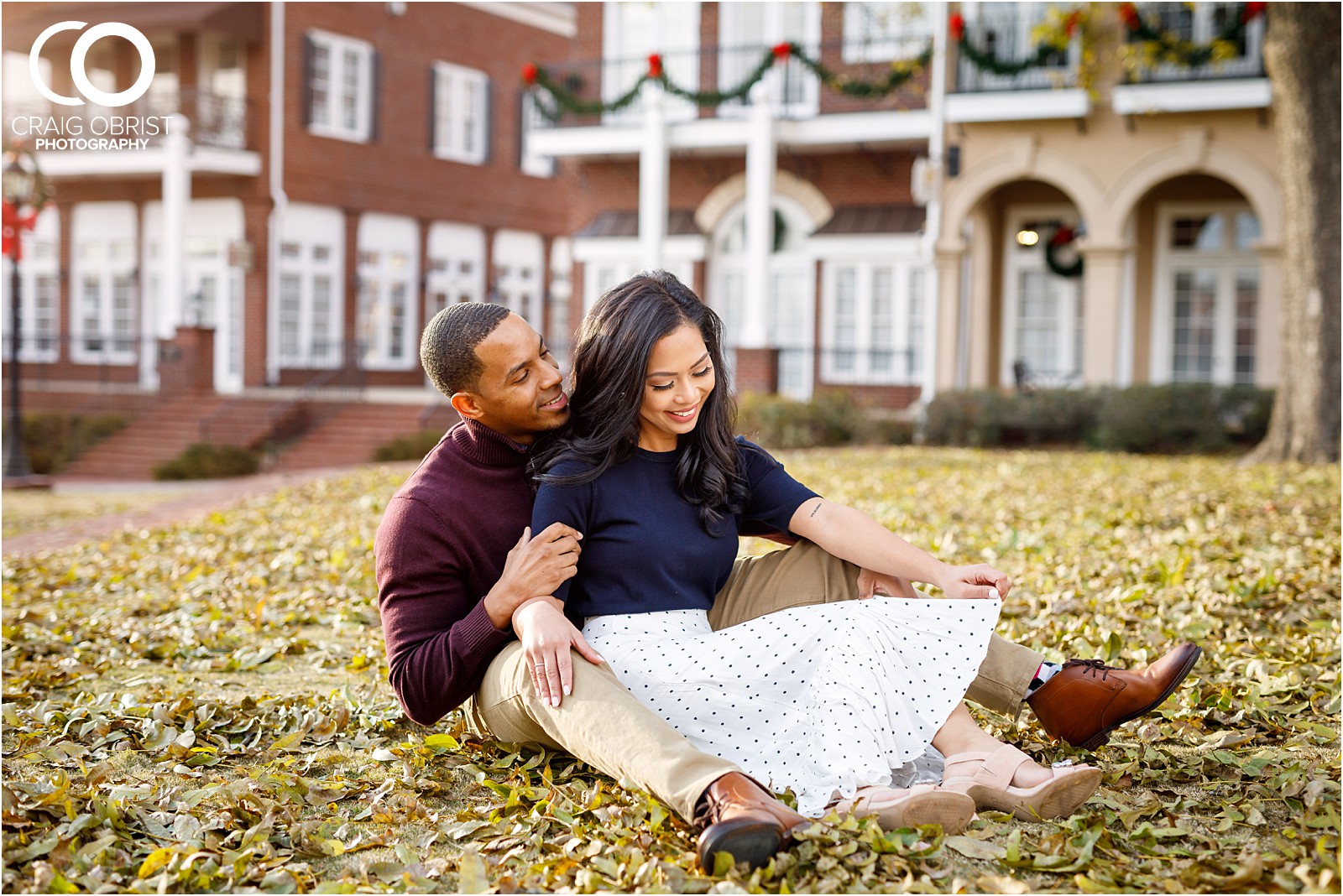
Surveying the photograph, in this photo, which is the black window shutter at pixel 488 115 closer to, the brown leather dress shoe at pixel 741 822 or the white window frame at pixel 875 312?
the white window frame at pixel 875 312

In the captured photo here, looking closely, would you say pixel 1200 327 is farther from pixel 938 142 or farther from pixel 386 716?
pixel 386 716

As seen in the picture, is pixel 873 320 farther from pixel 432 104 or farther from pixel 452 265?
pixel 432 104

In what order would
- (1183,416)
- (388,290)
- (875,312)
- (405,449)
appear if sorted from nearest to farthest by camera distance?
(1183,416)
(405,449)
(875,312)
(388,290)

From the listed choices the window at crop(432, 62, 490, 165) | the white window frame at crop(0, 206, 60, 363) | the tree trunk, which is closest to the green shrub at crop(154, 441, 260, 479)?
the white window frame at crop(0, 206, 60, 363)

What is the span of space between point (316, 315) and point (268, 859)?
20.1 m

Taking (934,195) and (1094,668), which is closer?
(1094,668)

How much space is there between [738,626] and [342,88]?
20.9m

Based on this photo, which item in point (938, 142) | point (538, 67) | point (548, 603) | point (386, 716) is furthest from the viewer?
point (538, 67)

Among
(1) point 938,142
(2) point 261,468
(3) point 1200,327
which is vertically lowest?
(2) point 261,468

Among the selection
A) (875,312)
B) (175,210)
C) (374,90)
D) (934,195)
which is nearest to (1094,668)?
(934,195)

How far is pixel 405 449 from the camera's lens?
655 inches

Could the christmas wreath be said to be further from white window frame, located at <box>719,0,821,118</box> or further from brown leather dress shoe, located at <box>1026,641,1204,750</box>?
brown leather dress shoe, located at <box>1026,641,1204,750</box>

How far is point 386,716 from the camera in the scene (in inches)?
151

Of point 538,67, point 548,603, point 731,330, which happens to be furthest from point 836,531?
point 731,330
